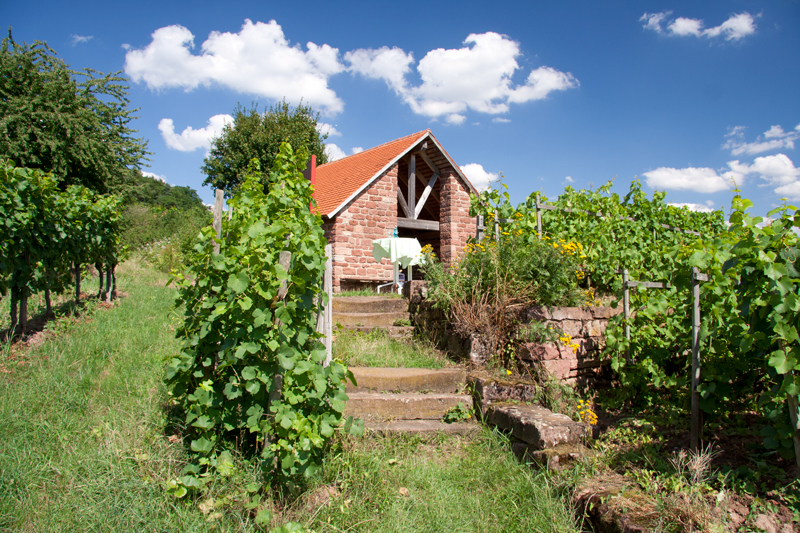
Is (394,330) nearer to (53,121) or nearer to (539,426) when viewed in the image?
(539,426)

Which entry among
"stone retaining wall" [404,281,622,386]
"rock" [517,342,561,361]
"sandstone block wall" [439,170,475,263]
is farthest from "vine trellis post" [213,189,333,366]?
"sandstone block wall" [439,170,475,263]

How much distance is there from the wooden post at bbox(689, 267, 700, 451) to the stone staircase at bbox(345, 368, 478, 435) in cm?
157

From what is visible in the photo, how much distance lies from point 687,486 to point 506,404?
4.87 feet

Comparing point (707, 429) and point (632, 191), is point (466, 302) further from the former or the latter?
point (632, 191)

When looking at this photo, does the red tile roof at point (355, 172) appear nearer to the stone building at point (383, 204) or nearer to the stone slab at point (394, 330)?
the stone building at point (383, 204)

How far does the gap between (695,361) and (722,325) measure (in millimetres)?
304

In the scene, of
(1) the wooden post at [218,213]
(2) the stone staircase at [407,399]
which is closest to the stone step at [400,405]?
(2) the stone staircase at [407,399]

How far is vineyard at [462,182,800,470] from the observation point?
2.31 metres

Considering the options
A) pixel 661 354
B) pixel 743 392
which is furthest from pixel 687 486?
pixel 661 354

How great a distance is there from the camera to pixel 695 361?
2963mm

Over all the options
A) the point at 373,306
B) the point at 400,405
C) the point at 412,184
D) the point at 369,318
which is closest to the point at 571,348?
the point at 400,405

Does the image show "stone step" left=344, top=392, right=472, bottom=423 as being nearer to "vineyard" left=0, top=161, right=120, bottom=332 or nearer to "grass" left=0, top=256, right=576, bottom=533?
"grass" left=0, top=256, right=576, bottom=533

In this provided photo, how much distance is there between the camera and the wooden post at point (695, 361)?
286 centimetres

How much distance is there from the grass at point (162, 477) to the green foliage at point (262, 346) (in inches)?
7.6
